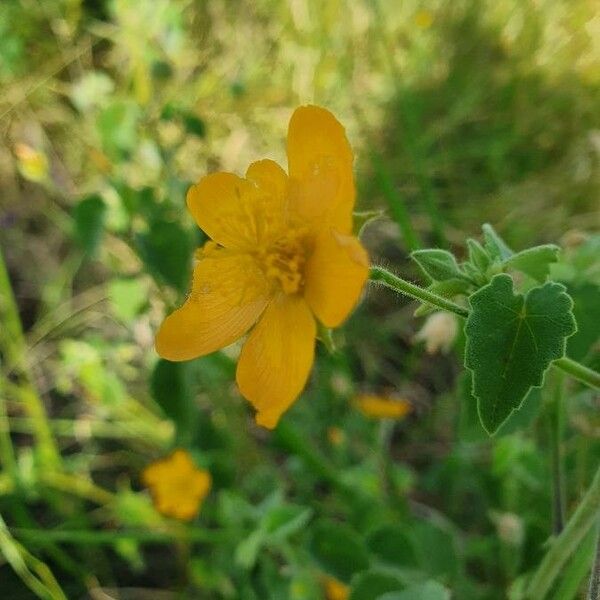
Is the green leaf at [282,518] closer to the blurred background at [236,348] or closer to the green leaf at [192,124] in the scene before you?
the blurred background at [236,348]

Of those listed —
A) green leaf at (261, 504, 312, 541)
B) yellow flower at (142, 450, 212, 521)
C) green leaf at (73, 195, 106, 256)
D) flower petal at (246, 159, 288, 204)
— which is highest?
flower petal at (246, 159, 288, 204)

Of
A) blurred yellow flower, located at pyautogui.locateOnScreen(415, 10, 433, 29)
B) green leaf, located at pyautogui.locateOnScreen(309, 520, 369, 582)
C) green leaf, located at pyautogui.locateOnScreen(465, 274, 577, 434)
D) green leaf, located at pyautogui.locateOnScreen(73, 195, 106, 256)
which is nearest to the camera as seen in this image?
green leaf, located at pyautogui.locateOnScreen(465, 274, 577, 434)

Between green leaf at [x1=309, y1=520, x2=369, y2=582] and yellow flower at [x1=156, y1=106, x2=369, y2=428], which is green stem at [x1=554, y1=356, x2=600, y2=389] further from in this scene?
green leaf at [x1=309, y1=520, x2=369, y2=582]

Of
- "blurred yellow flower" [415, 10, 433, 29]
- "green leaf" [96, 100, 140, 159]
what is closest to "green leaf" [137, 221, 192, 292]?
"green leaf" [96, 100, 140, 159]

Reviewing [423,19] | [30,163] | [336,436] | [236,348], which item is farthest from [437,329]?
[423,19]

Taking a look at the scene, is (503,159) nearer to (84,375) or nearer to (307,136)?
(84,375)

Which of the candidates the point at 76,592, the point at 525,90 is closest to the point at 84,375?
the point at 76,592

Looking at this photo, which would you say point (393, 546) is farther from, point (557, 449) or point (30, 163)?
point (30, 163)
